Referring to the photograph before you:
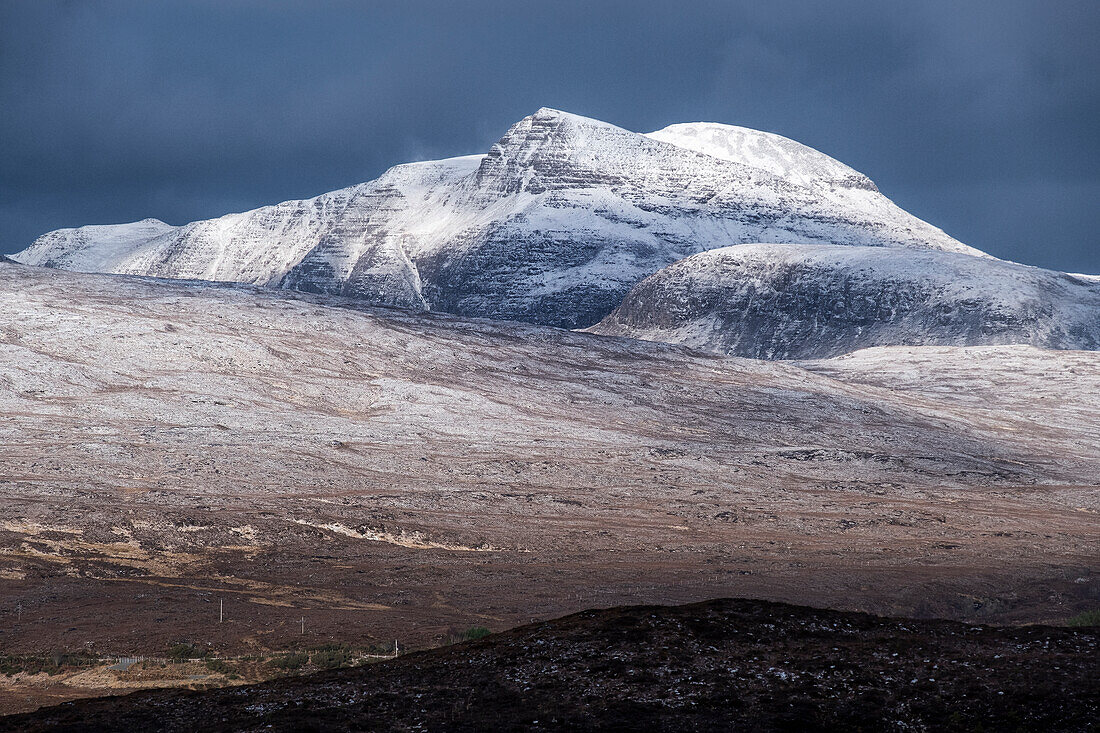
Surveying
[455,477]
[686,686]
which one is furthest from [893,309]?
[686,686]

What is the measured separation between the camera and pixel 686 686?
13.6 m

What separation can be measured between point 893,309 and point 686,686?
174823mm

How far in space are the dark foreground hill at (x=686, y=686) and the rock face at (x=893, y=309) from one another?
158 meters

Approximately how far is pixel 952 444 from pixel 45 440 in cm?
6007

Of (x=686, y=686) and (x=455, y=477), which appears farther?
(x=455, y=477)

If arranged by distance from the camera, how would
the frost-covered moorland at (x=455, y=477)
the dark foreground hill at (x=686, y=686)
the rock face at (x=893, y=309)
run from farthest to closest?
1. the rock face at (x=893, y=309)
2. the frost-covered moorland at (x=455, y=477)
3. the dark foreground hill at (x=686, y=686)

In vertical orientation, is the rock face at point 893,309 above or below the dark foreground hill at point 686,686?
above

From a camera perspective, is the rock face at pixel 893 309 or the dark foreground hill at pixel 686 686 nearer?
the dark foreground hill at pixel 686 686

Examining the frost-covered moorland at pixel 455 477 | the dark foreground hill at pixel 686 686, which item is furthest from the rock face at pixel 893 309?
the dark foreground hill at pixel 686 686

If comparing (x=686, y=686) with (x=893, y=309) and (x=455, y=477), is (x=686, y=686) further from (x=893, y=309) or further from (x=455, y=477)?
(x=893, y=309)

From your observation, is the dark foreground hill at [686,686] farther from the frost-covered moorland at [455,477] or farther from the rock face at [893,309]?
the rock face at [893,309]

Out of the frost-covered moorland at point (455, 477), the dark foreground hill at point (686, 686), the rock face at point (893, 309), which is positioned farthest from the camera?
the rock face at point (893, 309)

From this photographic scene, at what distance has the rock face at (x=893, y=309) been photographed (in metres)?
166

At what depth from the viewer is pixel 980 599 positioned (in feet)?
105
